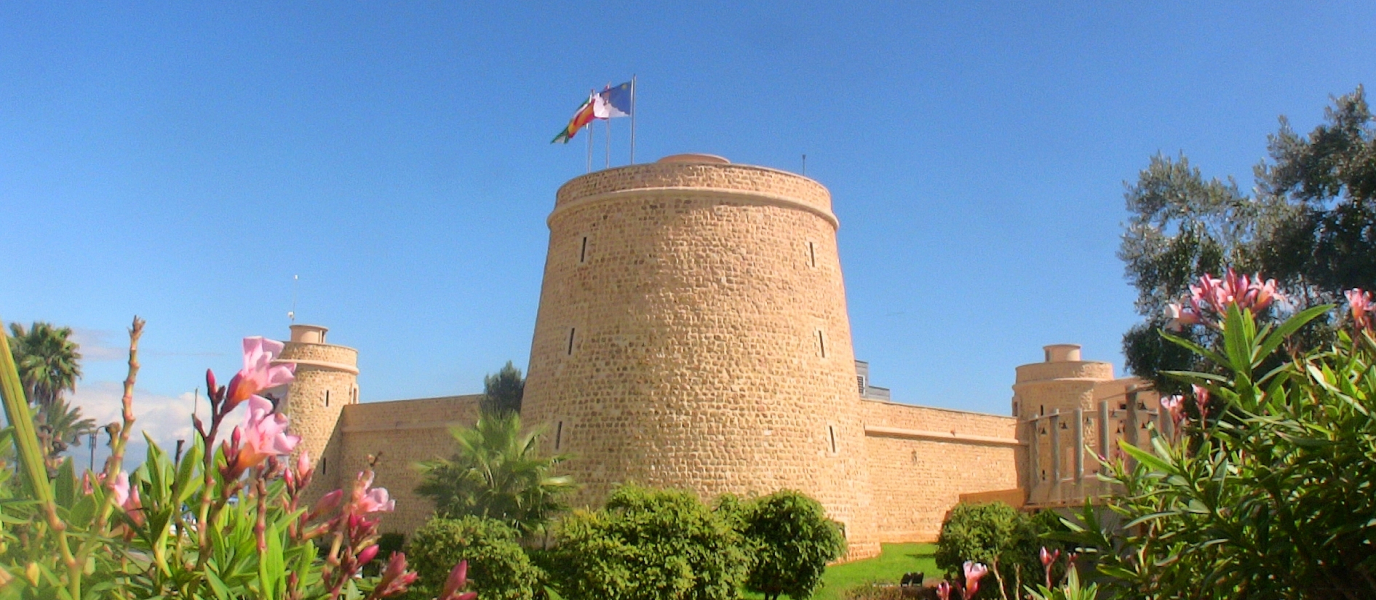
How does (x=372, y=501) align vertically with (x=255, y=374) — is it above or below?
below

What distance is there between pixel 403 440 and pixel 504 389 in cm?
351

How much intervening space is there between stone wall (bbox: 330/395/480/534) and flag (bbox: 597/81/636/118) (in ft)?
29.4

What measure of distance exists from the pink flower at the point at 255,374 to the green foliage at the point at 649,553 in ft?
37.3

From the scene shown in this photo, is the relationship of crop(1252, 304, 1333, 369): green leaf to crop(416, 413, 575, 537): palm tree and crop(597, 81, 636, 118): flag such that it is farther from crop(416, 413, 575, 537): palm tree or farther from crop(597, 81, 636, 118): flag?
crop(597, 81, 636, 118): flag

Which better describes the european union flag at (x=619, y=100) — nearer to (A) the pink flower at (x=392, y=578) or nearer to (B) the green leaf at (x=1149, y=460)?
(B) the green leaf at (x=1149, y=460)

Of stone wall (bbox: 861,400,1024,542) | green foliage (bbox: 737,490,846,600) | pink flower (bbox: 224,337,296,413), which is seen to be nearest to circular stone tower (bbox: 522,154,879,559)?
green foliage (bbox: 737,490,846,600)

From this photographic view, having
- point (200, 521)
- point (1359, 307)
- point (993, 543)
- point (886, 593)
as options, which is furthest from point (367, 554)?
point (993, 543)

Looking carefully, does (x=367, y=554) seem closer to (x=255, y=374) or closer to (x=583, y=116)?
(x=255, y=374)

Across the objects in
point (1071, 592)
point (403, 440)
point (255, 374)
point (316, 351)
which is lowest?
point (1071, 592)

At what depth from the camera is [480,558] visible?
13070 mm

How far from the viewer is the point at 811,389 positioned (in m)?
17.5

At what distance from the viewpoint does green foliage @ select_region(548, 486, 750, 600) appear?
1312 cm

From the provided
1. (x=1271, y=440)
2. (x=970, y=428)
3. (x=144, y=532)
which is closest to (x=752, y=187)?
(x=970, y=428)

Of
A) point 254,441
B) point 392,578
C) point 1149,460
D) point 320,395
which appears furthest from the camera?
point 320,395
